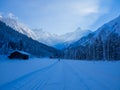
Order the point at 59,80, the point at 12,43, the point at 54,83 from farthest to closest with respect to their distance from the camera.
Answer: the point at 12,43, the point at 59,80, the point at 54,83

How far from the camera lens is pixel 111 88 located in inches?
294

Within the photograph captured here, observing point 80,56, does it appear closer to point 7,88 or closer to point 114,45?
point 114,45

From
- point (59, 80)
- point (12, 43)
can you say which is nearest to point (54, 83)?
point (59, 80)

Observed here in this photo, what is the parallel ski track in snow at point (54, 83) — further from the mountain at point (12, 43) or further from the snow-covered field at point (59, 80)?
the mountain at point (12, 43)

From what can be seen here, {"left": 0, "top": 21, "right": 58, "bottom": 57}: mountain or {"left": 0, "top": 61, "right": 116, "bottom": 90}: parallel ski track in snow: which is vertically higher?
{"left": 0, "top": 21, "right": 58, "bottom": 57}: mountain

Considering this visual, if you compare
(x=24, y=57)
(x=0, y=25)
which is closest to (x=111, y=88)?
(x=24, y=57)

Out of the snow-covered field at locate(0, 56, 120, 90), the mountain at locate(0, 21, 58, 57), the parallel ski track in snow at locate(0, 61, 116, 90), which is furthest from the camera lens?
the mountain at locate(0, 21, 58, 57)

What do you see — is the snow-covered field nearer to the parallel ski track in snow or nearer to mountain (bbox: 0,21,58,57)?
the parallel ski track in snow

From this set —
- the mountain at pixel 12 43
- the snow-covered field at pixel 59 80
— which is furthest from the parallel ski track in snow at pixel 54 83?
the mountain at pixel 12 43

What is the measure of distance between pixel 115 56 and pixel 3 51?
6135cm

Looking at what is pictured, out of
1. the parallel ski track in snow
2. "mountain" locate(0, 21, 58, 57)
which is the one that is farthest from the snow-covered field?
"mountain" locate(0, 21, 58, 57)

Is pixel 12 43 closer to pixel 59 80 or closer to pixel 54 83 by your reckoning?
pixel 59 80

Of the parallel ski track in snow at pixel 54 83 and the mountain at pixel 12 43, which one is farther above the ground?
the mountain at pixel 12 43

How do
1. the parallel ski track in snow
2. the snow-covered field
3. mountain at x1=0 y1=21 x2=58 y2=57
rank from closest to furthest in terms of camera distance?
the parallel ski track in snow → the snow-covered field → mountain at x1=0 y1=21 x2=58 y2=57
